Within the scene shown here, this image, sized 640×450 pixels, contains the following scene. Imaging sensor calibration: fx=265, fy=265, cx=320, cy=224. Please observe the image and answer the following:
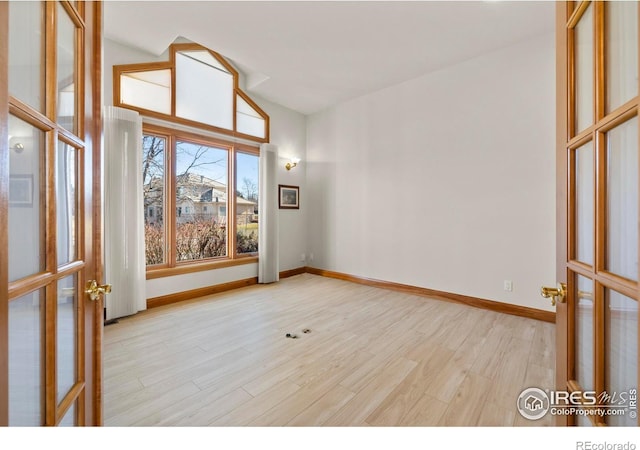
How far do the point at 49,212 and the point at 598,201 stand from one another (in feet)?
5.11

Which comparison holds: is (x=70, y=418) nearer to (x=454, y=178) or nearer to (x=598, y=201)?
(x=598, y=201)

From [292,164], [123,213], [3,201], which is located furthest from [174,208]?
[3,201]

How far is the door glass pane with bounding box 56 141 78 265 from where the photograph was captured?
0.82 metres

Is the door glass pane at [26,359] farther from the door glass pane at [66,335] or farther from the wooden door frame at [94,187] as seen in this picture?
the wooden door frame at [94,187]

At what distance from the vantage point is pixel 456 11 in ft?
8.37

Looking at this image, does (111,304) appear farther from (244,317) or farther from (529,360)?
(529,360)

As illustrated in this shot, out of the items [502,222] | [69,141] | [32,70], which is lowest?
[502,222]

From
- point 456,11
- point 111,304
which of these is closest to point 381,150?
point 456,11

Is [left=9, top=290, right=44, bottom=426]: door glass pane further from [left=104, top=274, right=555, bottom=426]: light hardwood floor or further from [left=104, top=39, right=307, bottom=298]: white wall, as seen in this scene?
[left=104, top=39, right=307, bottom=298]: white wall

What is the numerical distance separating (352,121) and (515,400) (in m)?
4.16

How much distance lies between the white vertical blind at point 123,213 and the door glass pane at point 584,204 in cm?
371

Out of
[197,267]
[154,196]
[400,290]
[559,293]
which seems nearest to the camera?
[559,293]

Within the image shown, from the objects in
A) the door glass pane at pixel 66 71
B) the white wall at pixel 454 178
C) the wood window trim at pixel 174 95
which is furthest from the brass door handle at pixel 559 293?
the wood window trim at pixel 174 95

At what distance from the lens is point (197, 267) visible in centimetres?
374
